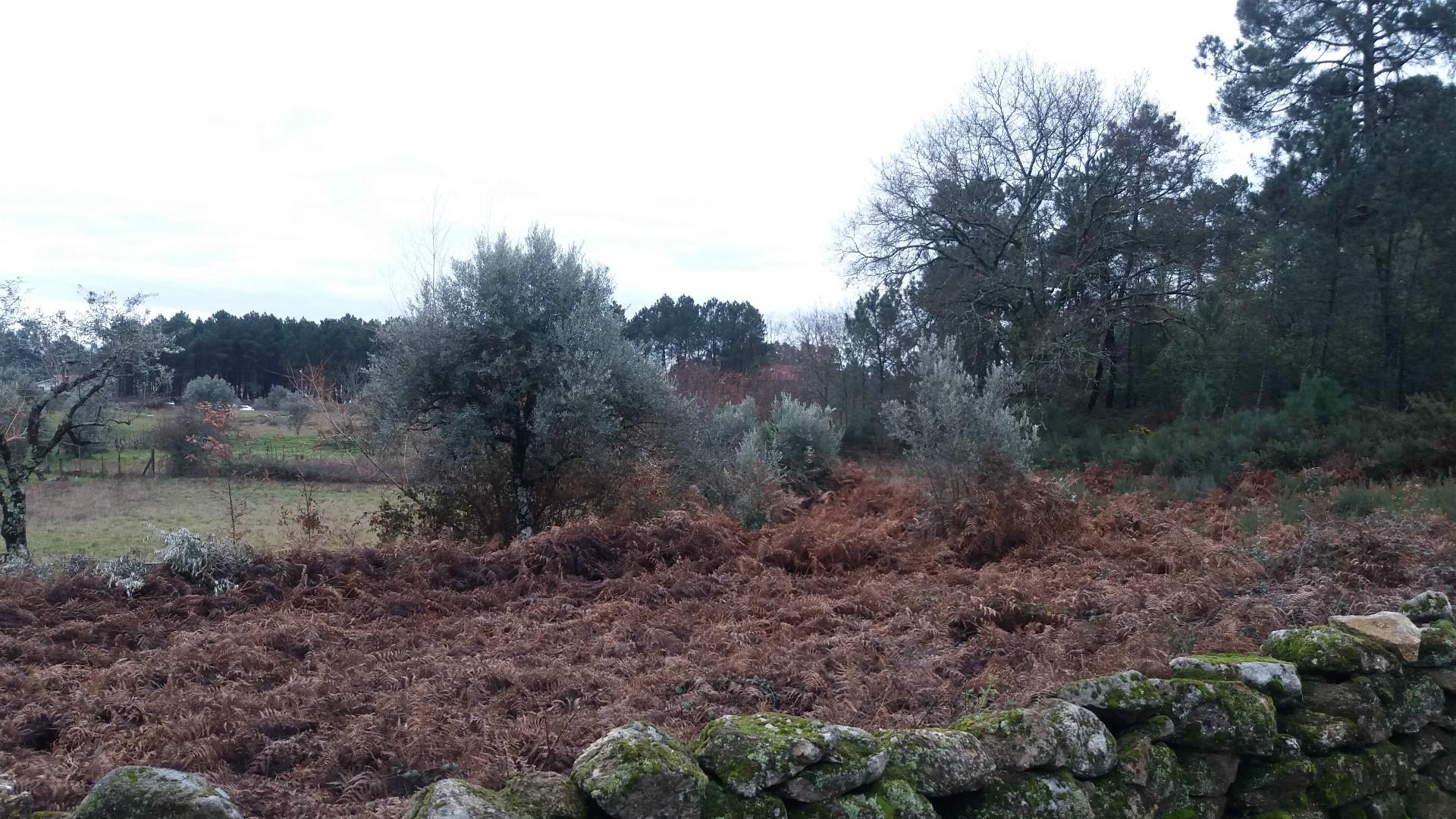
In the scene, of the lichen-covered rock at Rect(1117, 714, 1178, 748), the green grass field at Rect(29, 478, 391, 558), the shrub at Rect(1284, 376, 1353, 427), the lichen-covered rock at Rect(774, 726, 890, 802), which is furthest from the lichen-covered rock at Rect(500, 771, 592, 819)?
the shrub at Rect(1284, 376, 1353, 427)

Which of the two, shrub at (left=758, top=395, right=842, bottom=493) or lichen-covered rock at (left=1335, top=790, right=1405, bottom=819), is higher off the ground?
shrub at (left=758, top=395, right=842, bottom=493)

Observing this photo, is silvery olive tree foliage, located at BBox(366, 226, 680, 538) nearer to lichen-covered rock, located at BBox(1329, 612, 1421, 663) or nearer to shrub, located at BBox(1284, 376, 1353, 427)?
lichen-covered rock, located at BBox(1329, 612, 1421, 663)

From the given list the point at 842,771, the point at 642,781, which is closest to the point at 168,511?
the point at 642,781

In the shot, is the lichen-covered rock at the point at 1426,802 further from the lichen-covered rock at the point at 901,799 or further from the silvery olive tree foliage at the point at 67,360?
the silvery olive tree foliage at the point at 67,360

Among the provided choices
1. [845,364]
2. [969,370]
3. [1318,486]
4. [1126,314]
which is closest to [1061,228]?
[1126,314]

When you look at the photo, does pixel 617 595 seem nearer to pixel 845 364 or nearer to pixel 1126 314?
pixel 1126 314

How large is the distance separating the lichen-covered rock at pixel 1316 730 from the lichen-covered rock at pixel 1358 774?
0.06 metres

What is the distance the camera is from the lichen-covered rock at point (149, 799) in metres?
2.13

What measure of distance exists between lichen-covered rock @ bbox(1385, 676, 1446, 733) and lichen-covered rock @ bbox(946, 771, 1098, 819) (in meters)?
2.28

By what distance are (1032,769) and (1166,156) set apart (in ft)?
87.5

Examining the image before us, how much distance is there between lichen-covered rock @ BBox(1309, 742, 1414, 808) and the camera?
12.4 feet

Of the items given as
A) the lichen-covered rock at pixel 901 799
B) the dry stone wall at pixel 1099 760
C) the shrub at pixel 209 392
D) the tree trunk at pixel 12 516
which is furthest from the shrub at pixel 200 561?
the shrub at pixel 209 392

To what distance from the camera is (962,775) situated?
2803 mm

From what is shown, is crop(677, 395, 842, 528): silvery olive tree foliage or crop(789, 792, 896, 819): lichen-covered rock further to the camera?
crop(677, 395, 842, 528): silvery olive tree foliage
